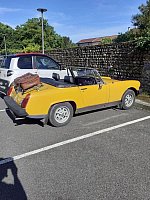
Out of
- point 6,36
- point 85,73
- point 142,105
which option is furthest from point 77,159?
point 6,36

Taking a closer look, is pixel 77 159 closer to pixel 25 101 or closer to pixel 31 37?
pixel 25 101

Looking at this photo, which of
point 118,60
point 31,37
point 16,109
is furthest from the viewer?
point 31,37

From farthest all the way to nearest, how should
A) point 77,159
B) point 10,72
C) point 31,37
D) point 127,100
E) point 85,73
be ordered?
point 31,37
point 10,72
point 127,100
point 85,73
point 77,159

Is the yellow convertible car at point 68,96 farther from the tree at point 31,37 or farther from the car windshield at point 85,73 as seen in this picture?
the tree at point 31,37

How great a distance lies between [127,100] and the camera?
21.9 feet

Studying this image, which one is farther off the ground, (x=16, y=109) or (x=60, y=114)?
(x=16, y=109)

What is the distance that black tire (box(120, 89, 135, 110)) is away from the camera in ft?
21.5

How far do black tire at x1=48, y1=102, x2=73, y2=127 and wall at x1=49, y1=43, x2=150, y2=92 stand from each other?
14.1 feet

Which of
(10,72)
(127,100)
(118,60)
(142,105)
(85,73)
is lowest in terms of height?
(142,105)

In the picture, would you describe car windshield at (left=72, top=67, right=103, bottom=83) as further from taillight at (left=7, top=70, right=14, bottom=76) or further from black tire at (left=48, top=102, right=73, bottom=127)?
taillight at (left=7, top=70, right=14, bottom=76)

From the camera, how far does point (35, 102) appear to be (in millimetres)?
4867

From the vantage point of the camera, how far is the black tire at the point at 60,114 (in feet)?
17.1

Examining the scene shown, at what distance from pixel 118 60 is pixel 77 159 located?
739cm

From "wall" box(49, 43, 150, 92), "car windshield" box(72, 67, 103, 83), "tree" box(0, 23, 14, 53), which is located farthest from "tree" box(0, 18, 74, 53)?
"car windshield" box(72, 67, 103, 83)
